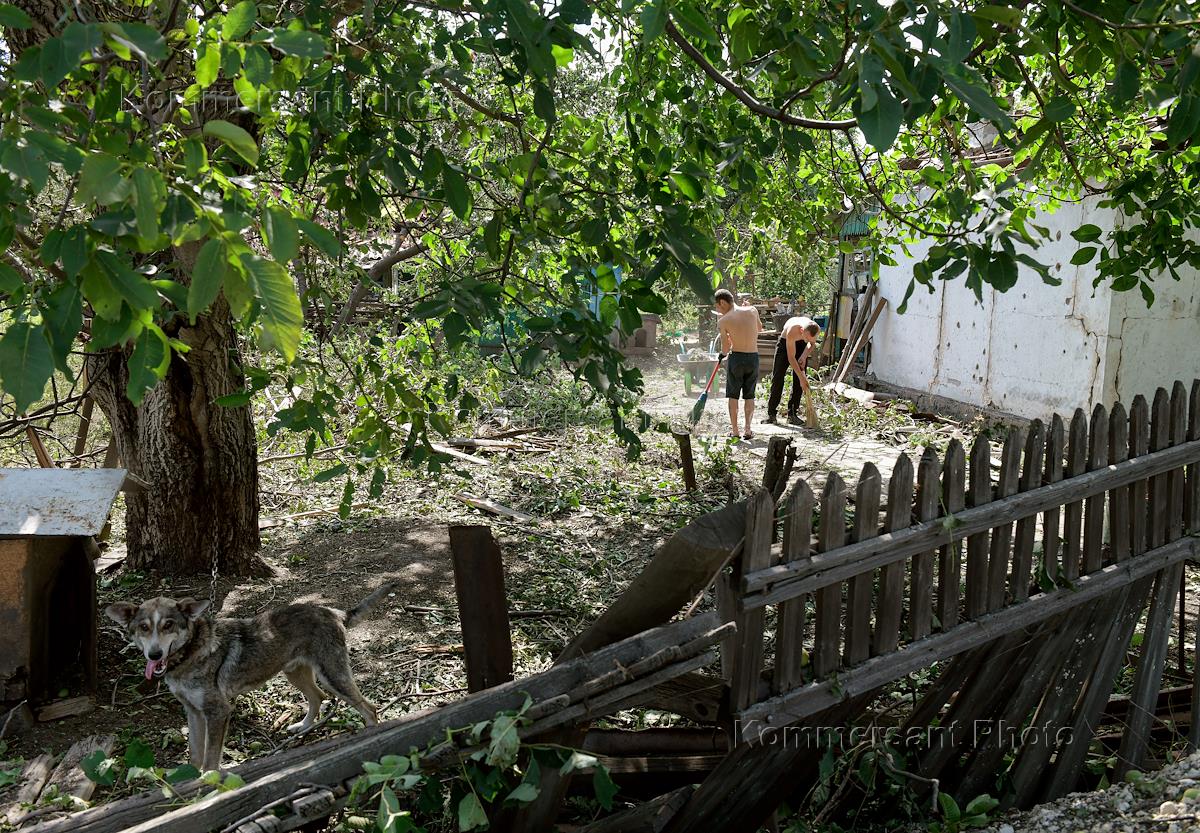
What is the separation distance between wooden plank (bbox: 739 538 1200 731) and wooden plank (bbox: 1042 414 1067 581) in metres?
0.13

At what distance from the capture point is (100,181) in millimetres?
1641

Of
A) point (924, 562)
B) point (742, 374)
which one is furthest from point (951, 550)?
point (742, 374)

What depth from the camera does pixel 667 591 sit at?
9.58 ft

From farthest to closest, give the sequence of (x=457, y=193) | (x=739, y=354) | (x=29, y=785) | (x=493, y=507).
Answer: (x=739, y=354)
(x=493, y=507)
(x=29, y=785)
(x=457, y=193)

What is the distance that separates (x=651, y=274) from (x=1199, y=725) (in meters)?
3.63

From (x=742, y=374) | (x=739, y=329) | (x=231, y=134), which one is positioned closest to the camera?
(x=231, y=134)

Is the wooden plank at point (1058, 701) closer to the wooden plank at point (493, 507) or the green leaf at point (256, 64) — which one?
the green leaf at point (256, 64)

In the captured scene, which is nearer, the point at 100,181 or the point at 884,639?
the point at 100,181

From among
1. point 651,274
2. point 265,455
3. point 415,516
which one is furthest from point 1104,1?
point 265,455

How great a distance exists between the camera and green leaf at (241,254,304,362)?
1.69 m

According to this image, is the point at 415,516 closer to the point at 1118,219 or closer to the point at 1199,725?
the point at 1199,725

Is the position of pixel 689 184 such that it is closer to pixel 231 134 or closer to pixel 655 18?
pixel 655 18

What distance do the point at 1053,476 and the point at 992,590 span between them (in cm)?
58

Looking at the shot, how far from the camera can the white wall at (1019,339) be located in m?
11.5
